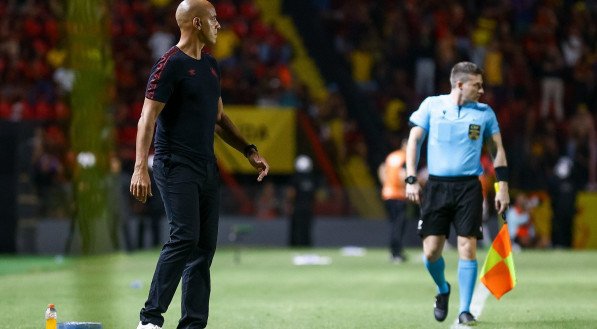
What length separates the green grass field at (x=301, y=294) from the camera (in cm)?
1176

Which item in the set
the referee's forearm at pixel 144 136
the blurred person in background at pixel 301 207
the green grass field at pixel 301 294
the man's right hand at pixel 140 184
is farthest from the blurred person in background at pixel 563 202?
the man's right hand at pixel 140 184

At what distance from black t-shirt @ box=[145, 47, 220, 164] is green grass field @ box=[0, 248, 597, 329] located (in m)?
1.13

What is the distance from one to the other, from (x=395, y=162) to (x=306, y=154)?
5.25 metres

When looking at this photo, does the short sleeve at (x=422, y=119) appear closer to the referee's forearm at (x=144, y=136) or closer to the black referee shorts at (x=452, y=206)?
the black referee shorts at (x=452, y=206)

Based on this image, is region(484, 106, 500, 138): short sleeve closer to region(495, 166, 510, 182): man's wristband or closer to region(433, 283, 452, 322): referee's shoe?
region(495, 166, 510, 182): man's wristband

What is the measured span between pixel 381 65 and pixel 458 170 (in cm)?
1882

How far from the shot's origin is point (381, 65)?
30422mm

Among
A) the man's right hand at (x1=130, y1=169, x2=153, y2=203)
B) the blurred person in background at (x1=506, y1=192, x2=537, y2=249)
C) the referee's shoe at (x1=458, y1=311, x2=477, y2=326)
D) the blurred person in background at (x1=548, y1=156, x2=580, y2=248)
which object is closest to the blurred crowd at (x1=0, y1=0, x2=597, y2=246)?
the blurred person in background at (x1=548, y1=156, x2=580, y2=248)

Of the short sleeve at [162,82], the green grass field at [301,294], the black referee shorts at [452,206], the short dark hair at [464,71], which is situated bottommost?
the green grass field at [301,294]

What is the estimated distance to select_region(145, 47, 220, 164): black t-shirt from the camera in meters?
9.06

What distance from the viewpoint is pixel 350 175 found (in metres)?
29.0

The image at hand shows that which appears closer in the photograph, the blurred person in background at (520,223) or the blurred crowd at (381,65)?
the blurred person in background at (520,223)

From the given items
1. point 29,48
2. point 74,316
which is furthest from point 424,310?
point 29,48

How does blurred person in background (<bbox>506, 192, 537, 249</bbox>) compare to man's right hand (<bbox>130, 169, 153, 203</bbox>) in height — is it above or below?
below
